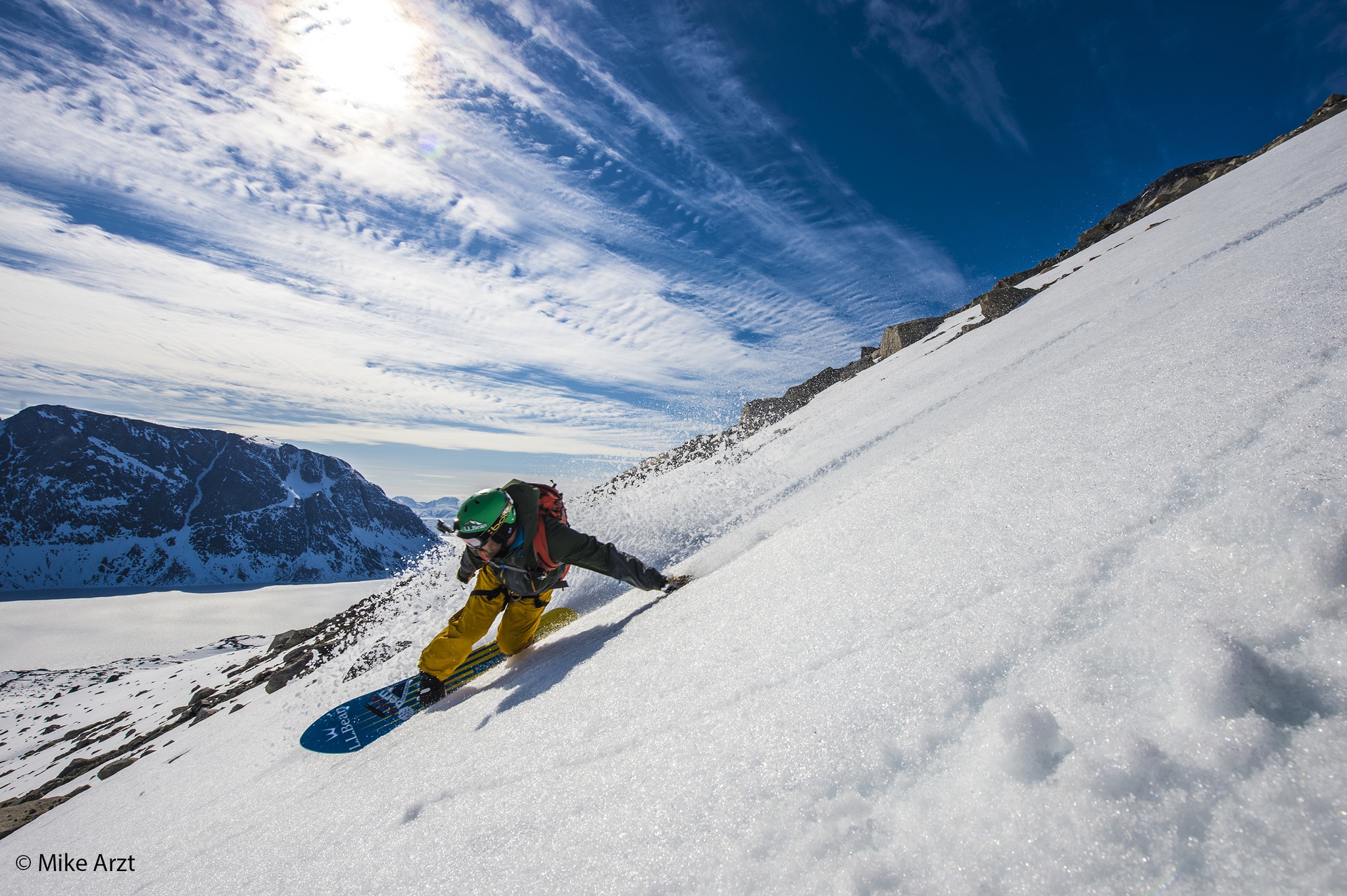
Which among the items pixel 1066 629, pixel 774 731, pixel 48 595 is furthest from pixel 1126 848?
pixel 48 595

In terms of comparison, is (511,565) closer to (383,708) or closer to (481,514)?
(481,514)

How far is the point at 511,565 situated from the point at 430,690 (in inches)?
65.9

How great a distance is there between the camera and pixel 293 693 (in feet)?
25.5

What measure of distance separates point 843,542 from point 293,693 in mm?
8916

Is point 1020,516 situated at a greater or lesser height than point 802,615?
greater

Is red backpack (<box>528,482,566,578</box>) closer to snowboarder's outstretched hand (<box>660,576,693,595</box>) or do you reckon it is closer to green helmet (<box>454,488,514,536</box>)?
green helmet (<box>454,488,514,536</box>)

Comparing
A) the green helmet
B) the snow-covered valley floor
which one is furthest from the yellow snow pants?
the snow-covered valley floor

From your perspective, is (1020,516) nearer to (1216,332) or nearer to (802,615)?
(802,615)

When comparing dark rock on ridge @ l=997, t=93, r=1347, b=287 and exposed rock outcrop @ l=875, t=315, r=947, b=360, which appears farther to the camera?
exposed rock outcrop @ l=875, t=315, r=947, b=360

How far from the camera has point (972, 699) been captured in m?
1.92

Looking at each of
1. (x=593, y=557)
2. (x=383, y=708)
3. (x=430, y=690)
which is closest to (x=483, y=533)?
(x=593, y=557)

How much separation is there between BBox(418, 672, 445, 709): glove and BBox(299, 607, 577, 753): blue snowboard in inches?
4.6

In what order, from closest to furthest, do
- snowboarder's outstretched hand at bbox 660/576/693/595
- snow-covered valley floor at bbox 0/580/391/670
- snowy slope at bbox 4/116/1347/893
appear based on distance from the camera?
1. snowy slope at bbox 4/116/1347/893
2. snowboarder's outstretched hand at bbox 660/576/693/595
3. snow-covered valley floor at bbox 0/580/391/670

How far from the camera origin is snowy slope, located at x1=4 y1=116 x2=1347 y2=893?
143 centimetres
